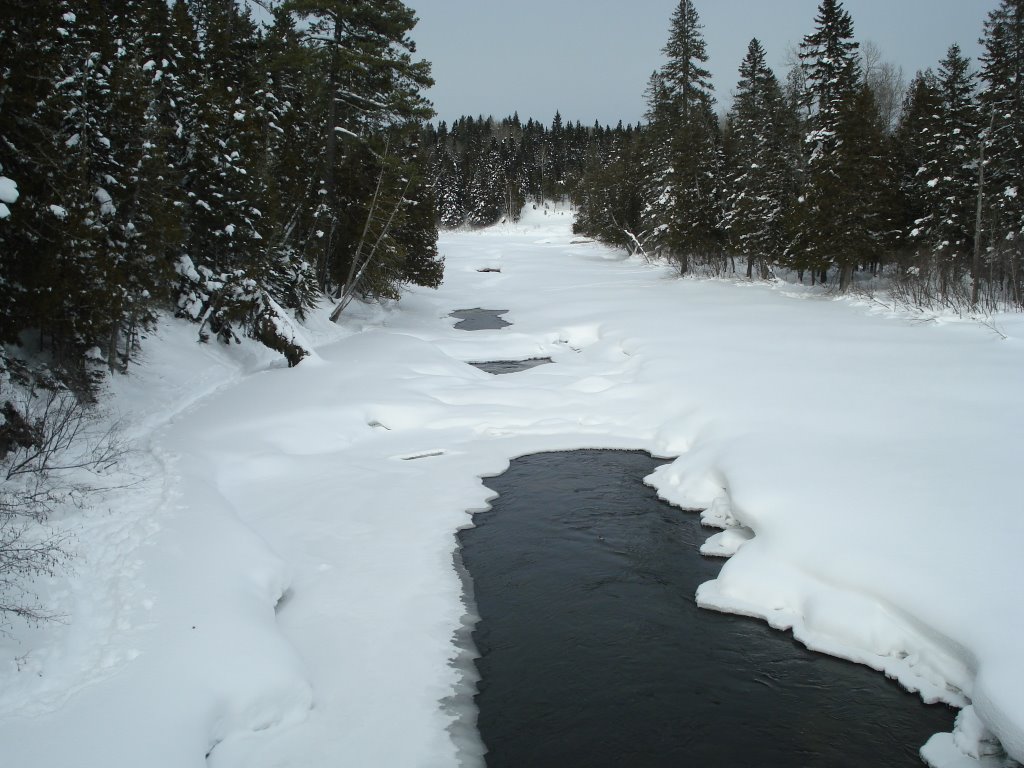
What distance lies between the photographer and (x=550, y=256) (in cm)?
6469

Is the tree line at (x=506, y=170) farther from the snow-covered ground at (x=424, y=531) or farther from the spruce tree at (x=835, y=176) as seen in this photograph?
the snow-covered ground at (x=424, y=531)

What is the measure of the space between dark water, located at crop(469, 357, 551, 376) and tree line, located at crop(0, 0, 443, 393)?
6.04 metres

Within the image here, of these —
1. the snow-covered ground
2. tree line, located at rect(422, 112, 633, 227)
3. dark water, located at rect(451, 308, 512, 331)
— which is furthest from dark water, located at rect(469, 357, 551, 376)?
tree line, located at rect(422, 112, 633, 227)

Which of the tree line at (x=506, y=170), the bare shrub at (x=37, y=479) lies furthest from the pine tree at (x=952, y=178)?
the tree line at (x=506, y=170)

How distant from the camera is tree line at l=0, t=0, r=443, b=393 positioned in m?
10.8

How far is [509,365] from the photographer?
930 inches

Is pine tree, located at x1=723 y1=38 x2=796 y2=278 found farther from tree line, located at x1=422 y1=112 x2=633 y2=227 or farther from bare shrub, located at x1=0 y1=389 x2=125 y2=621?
tree line, located at x1=422 y1=112 x2=633 y2=227

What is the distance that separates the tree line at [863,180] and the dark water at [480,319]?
43.8ft

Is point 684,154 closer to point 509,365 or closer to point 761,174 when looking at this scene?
point 761,174

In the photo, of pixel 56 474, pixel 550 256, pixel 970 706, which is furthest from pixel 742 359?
pixel 550 256

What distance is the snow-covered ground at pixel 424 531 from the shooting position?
5.41m

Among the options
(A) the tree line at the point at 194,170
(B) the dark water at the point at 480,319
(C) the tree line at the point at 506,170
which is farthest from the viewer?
(C) the tree line at the point at 506,170

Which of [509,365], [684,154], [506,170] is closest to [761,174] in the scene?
[684,154]

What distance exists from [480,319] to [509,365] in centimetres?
1241
